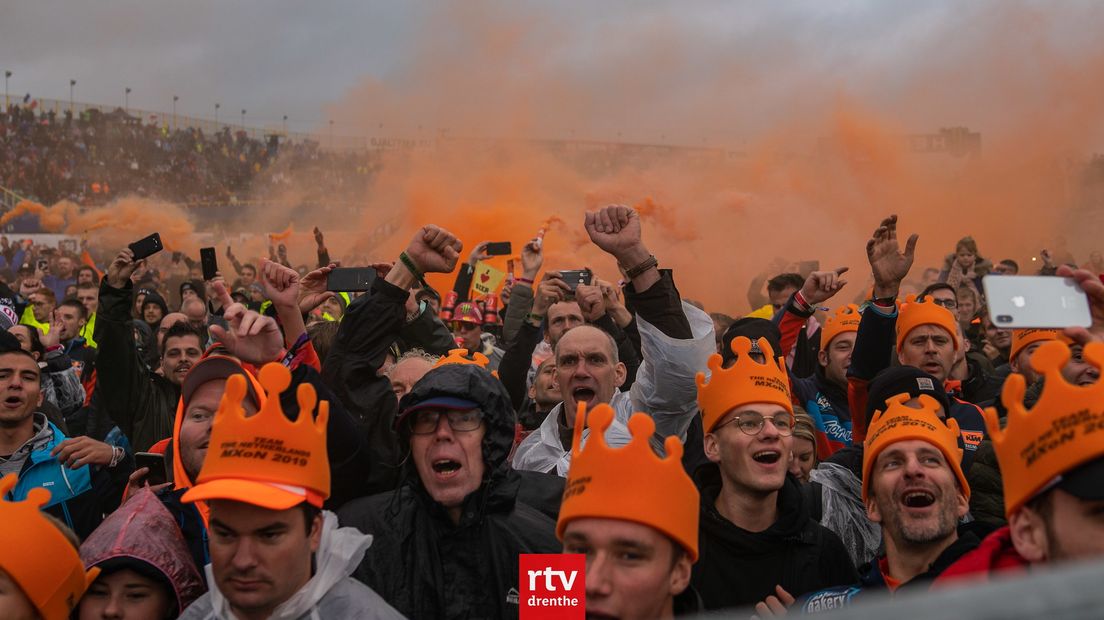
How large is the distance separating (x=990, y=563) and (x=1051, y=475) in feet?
0.83

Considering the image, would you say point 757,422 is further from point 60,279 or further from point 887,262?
point 60,279

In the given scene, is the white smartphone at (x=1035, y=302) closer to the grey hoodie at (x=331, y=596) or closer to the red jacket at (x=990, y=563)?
the red jacket at (x=990, y=563)

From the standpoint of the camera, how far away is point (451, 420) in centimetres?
303

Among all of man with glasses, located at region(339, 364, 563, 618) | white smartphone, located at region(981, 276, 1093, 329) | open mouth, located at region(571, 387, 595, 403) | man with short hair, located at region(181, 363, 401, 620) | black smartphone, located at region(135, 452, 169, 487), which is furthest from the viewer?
open mouth, located at region(571, 387, 595, 403)

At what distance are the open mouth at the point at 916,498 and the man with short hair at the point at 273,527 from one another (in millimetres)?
1448

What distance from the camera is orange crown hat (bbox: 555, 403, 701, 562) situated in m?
2.46

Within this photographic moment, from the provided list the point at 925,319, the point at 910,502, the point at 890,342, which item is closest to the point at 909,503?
the point at 910,502

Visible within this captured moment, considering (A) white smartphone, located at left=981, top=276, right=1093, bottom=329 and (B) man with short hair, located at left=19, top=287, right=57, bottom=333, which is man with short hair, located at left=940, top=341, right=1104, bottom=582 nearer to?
(A) white smartphone, located at left=981, top=276, right=1093, bottom=329

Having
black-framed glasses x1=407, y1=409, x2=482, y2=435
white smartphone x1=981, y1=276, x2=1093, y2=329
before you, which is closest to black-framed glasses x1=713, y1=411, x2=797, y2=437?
black-framed glasses x1=407, y1=409, x2=482, y2=435

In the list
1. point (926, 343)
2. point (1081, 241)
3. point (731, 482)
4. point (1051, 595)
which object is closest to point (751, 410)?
point (731, 482)

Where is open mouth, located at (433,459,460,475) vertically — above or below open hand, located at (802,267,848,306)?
below

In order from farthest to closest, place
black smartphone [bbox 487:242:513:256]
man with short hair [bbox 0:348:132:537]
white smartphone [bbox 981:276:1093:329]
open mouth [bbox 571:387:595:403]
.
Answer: black smartphone [bbox 487:242:513:256]
open mouth [bbox 571:387:595:403]
man with short hair [bbox 0:348:132:537]
white smartphone [bbox 981:276:1093:329]

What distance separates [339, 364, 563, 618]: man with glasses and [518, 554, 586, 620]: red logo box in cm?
22

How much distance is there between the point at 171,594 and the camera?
277cm
